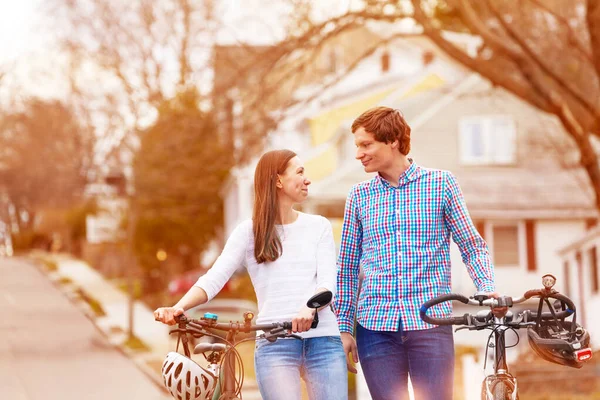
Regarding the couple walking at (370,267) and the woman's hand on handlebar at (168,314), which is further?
the couple walking at (370,267)

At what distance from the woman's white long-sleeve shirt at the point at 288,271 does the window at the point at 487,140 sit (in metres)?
30.9

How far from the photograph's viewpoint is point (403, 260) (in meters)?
4.66

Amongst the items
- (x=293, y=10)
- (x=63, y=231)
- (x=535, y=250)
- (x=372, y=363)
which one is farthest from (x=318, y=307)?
(x=63, y=231)

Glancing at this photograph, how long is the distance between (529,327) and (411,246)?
645mm

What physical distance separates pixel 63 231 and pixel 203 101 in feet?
170

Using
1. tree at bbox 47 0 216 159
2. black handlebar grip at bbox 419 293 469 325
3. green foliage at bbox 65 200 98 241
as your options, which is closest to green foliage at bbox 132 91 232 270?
tree at bbox 47 0 216 159

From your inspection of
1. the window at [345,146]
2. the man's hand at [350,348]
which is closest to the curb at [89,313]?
the window at [345,146]

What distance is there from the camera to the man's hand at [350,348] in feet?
16.1

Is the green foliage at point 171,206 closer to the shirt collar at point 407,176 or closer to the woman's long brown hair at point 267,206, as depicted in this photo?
the woman's long brown hair at point 267,206

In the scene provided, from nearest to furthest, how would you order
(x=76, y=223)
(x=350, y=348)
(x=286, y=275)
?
(x=286, y=275) → (x=350, y=348) → (x=76, y=223)

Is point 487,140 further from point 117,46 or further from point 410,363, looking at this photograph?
point 410,363

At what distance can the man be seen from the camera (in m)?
4.62

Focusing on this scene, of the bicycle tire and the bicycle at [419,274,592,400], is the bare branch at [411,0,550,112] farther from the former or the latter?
the bicycle tire

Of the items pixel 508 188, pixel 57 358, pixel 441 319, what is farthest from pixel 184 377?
pixel 508 188
